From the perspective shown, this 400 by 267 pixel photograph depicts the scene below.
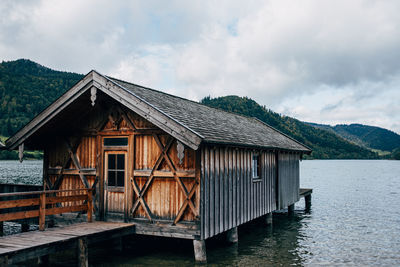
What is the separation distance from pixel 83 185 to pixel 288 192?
509 inches

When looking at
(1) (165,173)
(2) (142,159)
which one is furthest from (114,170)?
(1) (165,173)

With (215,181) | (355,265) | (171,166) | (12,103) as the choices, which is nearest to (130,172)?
(171,166)

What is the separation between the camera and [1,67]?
173750 millimetres

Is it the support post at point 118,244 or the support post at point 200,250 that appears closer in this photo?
the support post at point 200,250

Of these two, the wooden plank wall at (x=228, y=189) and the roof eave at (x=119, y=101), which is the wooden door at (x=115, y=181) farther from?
the wooden plank wall at (x=228, y=189)

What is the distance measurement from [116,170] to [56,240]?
4150 millimetres

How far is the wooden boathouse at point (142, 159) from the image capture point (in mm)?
11461

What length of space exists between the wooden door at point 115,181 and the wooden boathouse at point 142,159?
37mm

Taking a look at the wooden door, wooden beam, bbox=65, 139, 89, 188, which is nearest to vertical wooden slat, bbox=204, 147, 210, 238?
the wooden door

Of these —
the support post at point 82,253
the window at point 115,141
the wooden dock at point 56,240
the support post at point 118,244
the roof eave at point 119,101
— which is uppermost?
the roof eave at point 119,101

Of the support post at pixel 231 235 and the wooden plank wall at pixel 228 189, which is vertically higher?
the wooden plank wall at pixel 228 189

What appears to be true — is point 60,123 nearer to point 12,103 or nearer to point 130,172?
point 130,172

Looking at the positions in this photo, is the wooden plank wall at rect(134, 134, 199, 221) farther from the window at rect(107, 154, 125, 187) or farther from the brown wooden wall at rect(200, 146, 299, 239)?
the window at rect(107, 154, 125, 187)

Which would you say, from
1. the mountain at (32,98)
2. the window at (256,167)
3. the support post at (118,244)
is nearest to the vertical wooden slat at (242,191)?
the window at (256,167)
